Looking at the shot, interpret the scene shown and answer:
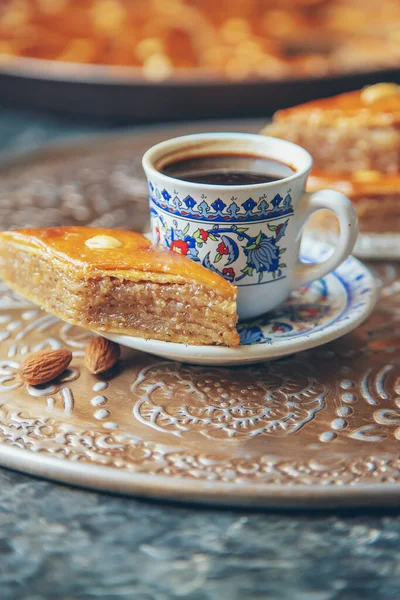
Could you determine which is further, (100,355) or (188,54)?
(188,54)

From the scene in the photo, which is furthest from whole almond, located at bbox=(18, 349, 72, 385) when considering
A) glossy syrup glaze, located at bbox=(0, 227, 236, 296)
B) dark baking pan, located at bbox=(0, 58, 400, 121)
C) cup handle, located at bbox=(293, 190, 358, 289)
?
dark baking pan, located at bbox=(0, 58, 400, 121)

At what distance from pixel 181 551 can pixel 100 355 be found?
1.25ft

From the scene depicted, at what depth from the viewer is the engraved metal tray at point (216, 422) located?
0.91 meters

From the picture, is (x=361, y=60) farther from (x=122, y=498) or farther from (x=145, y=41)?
(x=122, y=498)

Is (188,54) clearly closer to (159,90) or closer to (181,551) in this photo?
(159,90)

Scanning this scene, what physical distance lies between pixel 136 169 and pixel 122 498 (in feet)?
4.10

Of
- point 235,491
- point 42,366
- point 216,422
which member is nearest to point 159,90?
point 42,366

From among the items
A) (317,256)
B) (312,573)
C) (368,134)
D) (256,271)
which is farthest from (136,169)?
(312,573)

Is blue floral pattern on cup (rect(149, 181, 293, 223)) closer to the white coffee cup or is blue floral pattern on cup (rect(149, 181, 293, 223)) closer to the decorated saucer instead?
the white coffee cup

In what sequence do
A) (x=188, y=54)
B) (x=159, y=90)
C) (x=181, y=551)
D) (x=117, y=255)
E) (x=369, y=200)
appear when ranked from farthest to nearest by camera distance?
(x=188, y=54) < (x=159, y=90) < (x=369, y=200) < (x=117, y=255) < (x=181, y=551)

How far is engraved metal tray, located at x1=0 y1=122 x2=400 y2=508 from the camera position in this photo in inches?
36.0

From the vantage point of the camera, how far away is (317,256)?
142 cm

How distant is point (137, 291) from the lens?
111 cm

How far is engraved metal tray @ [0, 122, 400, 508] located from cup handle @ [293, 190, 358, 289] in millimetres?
129
